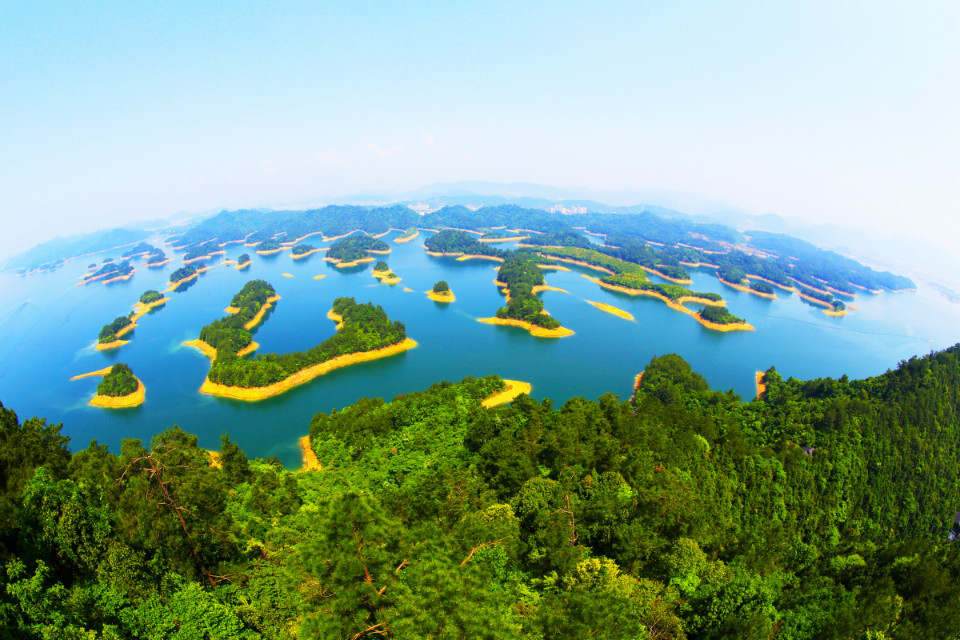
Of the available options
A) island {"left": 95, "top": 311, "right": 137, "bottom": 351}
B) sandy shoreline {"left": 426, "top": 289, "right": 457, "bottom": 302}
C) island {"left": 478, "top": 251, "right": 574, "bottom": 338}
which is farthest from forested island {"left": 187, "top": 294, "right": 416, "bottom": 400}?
sandy shoreline {"left": 426, "top": 289, "right": 457, "bottom": 302}

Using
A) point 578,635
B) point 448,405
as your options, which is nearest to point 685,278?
point 448,405

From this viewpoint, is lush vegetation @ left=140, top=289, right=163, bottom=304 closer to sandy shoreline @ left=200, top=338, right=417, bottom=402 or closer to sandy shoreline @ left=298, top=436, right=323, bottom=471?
sandy shoreline @ left=200, top=338, right=417, bottom=402

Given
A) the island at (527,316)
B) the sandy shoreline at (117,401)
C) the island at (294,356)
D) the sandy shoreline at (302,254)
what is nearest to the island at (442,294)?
the island at (527,316)

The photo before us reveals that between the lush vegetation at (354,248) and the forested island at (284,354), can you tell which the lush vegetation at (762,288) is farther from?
the lush vegetation at (354,248)

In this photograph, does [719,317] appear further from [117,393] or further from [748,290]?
[117,393]

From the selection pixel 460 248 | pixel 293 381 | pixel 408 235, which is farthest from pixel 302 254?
pixel 293 381

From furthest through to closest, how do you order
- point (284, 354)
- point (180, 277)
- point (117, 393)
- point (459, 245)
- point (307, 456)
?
1. point (459, 245)
2. point (180, 277)
3. point (284, 354)
4. point (117, 393)
5. point (307, 456)

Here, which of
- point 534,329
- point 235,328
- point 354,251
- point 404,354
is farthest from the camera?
point 354,251
